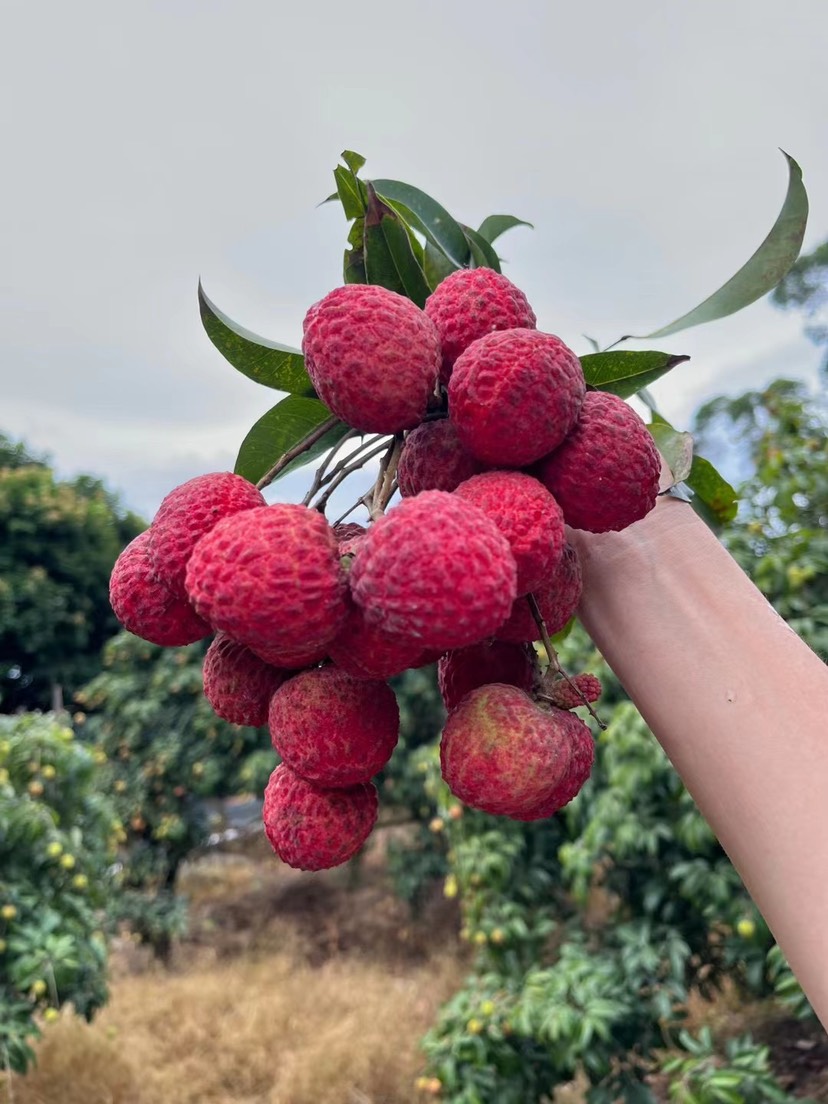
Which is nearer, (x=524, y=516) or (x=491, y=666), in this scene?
(x=524, y=516)

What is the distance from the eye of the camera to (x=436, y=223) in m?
0.71

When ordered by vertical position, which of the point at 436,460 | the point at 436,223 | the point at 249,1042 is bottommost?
the point at 249,1042

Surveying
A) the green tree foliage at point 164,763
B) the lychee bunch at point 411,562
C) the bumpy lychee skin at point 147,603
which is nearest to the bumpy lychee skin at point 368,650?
the lychee bunch at point 411,562

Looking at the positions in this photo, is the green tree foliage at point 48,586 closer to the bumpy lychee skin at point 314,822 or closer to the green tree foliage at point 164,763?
the green tree foliage at point 164,763

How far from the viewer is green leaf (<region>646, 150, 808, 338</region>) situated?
582 millimetres

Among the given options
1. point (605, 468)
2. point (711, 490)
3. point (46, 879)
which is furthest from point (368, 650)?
point (46, 879)

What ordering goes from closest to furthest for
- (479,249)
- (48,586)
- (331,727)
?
(331,727) < (479,249) < (48,586)

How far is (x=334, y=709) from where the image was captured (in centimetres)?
49

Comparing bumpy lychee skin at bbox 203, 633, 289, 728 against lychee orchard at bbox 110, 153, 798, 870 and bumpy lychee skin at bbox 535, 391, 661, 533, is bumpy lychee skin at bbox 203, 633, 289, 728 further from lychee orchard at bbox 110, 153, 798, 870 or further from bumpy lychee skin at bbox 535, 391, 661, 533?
bumpy lychee skin at bbox 535, 391, 661, 533

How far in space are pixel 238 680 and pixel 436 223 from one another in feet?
1.44

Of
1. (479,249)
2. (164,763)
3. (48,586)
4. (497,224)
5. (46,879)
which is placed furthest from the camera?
(48,586)

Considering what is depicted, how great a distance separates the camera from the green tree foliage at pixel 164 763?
15.4ft

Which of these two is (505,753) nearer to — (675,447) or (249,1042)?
(675,447)

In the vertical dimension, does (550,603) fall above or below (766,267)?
below
